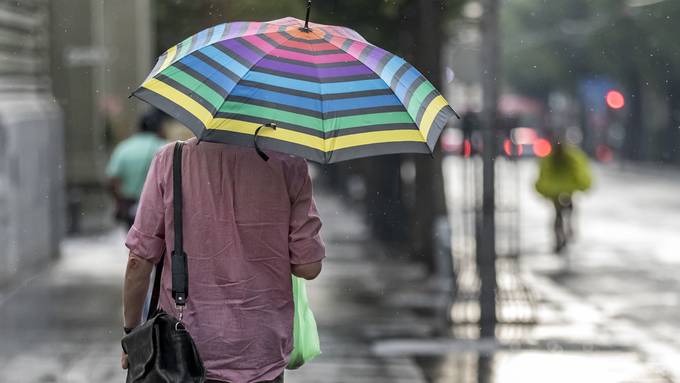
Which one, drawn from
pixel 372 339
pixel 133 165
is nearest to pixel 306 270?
pixel 372 339

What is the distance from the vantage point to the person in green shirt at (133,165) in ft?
36.3

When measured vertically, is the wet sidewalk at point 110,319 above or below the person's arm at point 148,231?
→ below

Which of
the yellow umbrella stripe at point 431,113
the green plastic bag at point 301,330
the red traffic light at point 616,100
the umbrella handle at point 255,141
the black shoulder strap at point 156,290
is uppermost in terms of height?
the red traffic light at point 616,100

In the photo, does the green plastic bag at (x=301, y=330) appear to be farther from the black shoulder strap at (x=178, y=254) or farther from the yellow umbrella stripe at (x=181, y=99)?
the yellow umbrella stripe at (x=181, y=99)

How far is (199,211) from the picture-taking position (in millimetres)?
4148

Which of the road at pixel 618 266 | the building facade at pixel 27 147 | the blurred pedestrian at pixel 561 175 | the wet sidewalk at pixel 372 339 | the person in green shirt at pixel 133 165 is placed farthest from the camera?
the blurred pedestrian at pixel 561 175

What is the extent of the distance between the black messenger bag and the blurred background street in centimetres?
503

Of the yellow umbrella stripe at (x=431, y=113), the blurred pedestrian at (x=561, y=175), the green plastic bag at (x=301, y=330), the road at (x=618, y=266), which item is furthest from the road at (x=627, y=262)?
the green plastic bag at (x=301, y=330)

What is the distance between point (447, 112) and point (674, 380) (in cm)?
498

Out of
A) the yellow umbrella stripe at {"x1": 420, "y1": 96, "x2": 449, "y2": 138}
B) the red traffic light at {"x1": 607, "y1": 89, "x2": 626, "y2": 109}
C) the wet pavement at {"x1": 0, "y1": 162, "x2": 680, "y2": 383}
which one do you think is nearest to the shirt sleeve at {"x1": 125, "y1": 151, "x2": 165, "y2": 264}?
the yellow umbrella stripe at {"x1": 420, "y1": 96, "x2": 449, "y2": 138}

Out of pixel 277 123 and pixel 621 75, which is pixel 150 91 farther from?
pixel 621 75

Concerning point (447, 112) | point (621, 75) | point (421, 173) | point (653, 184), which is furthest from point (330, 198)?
point (447, 112)

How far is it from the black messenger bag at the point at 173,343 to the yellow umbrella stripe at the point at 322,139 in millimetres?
180

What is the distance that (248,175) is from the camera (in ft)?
13.7
